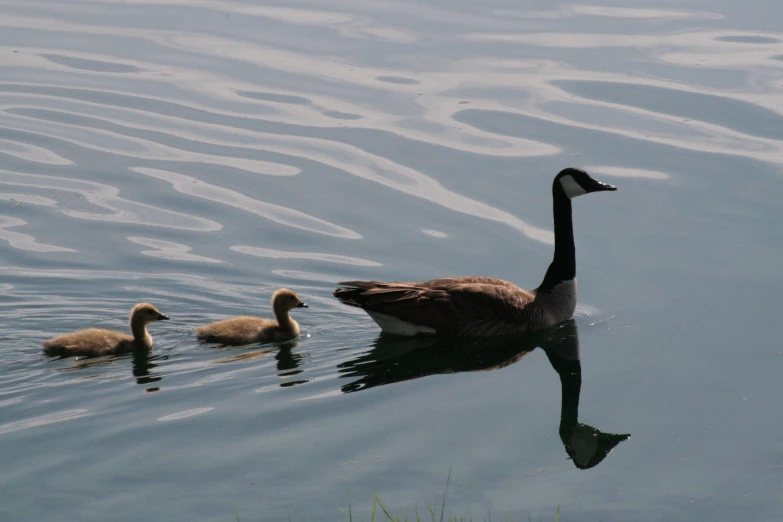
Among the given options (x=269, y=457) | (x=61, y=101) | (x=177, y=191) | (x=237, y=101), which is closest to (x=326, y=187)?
(x=177, y=191)

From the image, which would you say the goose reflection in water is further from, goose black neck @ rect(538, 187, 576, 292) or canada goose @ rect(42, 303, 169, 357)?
canada goose @ rect(42, 303, 169, 357)

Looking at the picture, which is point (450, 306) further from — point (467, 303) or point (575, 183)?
point (575, 183)

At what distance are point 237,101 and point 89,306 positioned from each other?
6.69 m

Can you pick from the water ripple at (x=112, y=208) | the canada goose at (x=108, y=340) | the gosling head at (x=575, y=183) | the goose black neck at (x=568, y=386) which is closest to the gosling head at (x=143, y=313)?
the canada goose at (x=108, y=340)

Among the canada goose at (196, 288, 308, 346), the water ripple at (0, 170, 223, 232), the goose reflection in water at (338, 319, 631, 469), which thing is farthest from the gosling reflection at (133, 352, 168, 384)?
the water ripple at (0, 170, 223, 232)

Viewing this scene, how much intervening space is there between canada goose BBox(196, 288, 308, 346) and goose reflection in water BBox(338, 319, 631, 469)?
84cm

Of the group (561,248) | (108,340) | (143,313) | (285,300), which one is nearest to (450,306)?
(561,248)

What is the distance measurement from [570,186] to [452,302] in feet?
6.25

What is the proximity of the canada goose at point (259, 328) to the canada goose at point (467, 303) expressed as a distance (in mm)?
465

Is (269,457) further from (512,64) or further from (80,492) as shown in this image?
(512,64)

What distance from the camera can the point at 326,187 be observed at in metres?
14.4

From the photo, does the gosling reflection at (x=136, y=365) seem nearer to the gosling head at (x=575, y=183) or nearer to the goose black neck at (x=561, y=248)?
the goose black neck at (x=561, y=248)

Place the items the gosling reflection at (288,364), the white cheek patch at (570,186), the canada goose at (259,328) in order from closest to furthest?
the gosling reflection at (288,364), the canada goose at (259,328), the white cheek patch at (570,186)

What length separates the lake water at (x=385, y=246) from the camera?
7914mm
